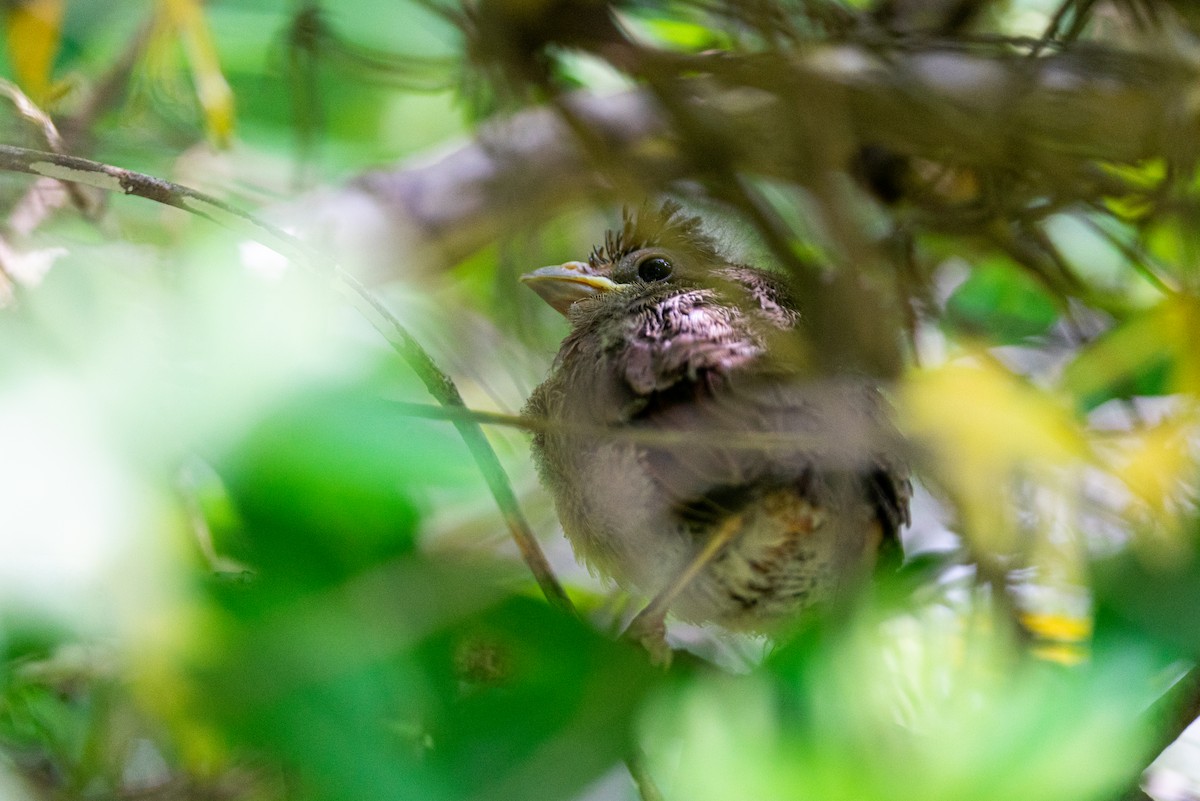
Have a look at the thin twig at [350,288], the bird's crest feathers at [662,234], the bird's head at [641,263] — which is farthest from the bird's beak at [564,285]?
the thin twig at [350,288]

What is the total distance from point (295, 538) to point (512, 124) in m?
1.40

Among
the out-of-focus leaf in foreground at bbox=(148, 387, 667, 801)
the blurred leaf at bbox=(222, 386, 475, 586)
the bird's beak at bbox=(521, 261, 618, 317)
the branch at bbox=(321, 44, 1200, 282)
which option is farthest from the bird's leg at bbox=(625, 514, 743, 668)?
the branch at bbox=(321, 44, 1200, 282)

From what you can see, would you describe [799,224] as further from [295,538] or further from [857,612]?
[295,538]

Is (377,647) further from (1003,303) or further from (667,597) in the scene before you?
(1003,303)

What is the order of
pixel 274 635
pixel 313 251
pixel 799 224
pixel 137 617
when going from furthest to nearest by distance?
pixel 799 224 < pixel 313 251 < pixel 274 635 < pixel 137 617

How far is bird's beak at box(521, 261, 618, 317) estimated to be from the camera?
1825 mm

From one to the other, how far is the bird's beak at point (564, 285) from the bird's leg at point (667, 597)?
1.86 feet

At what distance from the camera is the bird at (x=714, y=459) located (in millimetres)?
1305

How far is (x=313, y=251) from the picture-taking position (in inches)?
47.3

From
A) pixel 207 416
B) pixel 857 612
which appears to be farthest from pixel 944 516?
pixel 207 416

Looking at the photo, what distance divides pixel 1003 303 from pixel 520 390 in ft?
3.81

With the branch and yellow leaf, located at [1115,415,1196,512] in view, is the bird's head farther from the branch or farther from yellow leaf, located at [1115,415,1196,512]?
yellow leaf, located at [1115,415,1196,512]

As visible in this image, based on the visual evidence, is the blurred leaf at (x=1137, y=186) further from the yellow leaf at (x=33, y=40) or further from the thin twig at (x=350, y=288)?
the yellow leaf at (x=33, y=40)

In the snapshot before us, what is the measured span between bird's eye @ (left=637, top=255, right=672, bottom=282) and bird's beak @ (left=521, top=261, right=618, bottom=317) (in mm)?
69
